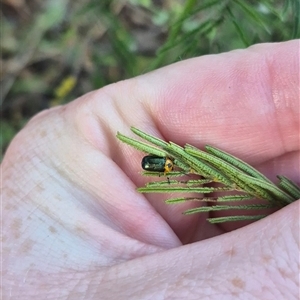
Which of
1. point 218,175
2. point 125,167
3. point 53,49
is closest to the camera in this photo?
point 218,175

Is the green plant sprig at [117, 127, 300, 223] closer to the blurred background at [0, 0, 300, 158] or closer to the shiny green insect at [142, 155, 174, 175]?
the shiny green insect at [142, 155, 174, 175]

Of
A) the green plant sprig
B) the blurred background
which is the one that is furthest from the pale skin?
the blurred background

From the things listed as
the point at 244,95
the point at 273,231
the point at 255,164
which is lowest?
the point at 255,164

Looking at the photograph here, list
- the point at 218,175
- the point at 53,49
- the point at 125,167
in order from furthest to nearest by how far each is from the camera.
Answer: the point at 53,49, the point at 125,167, the point at 218,175

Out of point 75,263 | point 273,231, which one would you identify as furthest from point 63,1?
point 273,231

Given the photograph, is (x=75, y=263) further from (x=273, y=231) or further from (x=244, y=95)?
(x=244, y=95)

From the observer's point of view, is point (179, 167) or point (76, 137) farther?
point (76, 137)

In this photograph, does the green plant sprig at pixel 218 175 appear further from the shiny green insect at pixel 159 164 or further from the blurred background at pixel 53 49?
the blurred background at pixel 53 49

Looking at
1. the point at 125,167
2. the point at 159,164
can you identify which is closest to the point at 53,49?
the point at 125,167

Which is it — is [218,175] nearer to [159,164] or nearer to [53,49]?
[159,164]
